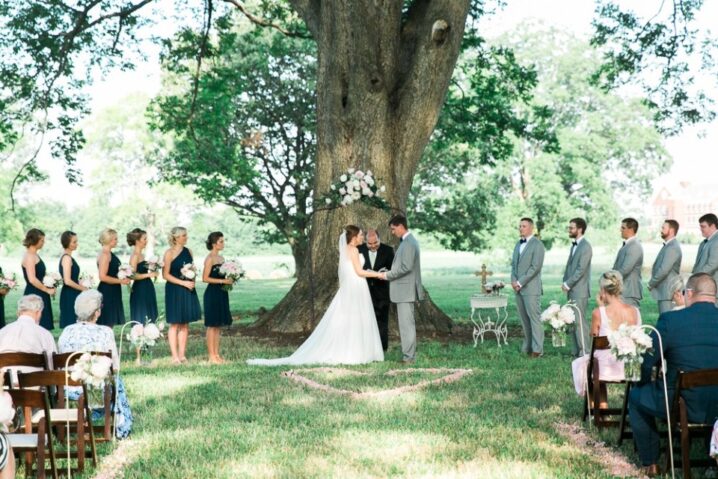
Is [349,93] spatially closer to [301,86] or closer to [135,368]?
[135,368]

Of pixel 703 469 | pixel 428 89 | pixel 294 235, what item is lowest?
pixel 703 469

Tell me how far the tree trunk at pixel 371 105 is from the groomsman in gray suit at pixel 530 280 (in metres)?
3.14

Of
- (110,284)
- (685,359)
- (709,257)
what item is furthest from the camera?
(110,284)

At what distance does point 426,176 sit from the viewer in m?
34.4

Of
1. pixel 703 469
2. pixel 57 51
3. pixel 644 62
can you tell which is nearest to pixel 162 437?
pixel 703 469

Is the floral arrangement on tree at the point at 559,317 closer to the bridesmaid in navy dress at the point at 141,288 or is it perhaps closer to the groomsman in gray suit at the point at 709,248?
the groomsman in gray suit at the point at 709,248

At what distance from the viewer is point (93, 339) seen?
7.84 meters

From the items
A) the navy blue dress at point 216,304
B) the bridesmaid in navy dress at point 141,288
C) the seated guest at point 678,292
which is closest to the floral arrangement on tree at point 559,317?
the seated guest at point 678,292

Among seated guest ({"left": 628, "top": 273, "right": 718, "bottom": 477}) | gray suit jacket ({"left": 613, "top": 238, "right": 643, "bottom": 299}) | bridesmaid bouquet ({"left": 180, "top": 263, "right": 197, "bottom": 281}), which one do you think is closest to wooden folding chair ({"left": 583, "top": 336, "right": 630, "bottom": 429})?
seated guest ({"left": 628, "top": 273, "right": 718, "bottom": 477})

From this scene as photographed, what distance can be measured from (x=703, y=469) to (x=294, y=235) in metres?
22.7

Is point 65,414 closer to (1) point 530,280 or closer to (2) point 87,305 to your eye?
(2) point 87,305

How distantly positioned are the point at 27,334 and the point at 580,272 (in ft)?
25.1

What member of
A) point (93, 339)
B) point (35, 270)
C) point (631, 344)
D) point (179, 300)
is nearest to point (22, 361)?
point (93, 339)

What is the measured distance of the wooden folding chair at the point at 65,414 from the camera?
605cm
